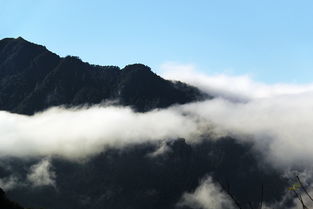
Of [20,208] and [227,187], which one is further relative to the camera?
[20,208]

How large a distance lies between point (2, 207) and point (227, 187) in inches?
4615

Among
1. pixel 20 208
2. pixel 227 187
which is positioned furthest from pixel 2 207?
pixel 227 187

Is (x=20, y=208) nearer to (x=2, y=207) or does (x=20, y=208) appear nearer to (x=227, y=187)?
(x=2, y=207)

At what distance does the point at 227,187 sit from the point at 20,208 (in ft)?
397

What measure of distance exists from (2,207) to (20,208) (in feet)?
18.6

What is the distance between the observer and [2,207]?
402ft

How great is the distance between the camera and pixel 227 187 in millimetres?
13727

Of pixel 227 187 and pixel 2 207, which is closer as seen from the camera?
pixel 227 187
